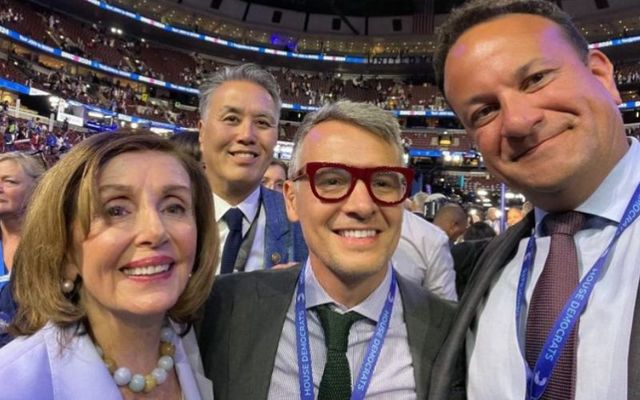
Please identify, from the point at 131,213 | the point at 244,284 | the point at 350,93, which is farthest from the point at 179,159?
the point at 350,93

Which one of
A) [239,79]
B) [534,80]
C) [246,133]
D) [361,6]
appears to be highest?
[361,6]

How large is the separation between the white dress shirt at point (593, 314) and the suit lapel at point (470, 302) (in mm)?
29

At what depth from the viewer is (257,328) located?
5.40 feet

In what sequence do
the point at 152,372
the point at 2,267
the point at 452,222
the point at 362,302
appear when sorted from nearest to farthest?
the point at 152,372 → the point at 362,302 → the point at 2,267 → the point at 452,222

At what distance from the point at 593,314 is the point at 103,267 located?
122 centimetres

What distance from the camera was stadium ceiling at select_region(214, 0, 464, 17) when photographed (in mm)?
31188

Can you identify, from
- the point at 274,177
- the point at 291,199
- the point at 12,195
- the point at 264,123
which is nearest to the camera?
the point at 291,199

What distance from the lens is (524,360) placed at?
4.33 feet

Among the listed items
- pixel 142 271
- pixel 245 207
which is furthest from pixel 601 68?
pixel 245 207

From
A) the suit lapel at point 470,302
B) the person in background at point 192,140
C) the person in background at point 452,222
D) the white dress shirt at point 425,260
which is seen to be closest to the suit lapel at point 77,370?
the suit lapel at point 470,302

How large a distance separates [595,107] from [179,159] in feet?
3.86

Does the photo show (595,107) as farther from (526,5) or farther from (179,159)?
(179,159)

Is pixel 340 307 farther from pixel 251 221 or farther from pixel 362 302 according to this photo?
pixel 251 221

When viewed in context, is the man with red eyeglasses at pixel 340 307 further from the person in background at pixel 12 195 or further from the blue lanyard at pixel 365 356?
the person in background at pixel 12 195
